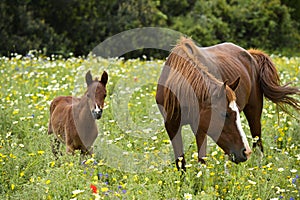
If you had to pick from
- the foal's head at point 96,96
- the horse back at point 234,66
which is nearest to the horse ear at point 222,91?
the horse back at point 234,66

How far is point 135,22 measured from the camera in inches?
794

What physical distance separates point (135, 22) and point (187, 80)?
52.0ft

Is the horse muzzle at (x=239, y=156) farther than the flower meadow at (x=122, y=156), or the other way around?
the horse muzzle at (x=239, y=156)

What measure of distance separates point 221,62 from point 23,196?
2.48m

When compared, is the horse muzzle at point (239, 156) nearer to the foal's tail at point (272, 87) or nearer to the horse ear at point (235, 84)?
the horse ear at point (235, 84)

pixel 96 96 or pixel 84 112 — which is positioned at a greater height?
pixel 96 96

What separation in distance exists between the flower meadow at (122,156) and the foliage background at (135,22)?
29.9 ft

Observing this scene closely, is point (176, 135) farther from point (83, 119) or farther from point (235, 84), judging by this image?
point (83, 119)

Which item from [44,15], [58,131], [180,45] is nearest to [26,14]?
[44,15]

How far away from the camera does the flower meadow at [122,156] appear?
13.9 ft

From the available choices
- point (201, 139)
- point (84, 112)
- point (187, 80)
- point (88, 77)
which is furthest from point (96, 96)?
point (201, 139)

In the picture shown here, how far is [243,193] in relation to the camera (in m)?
4.12

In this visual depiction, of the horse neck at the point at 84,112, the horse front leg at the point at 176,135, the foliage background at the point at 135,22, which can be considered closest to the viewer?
the horse front leg at the point at 176,135

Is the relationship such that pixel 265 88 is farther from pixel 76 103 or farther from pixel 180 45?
pixel 76 103
